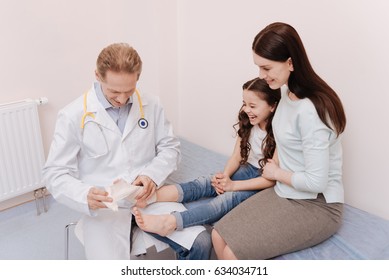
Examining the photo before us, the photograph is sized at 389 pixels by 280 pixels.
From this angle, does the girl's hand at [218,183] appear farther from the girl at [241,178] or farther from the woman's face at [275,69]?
the woman's face at [275,69]

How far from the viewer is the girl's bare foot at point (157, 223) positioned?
152cm

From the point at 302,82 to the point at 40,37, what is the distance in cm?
152

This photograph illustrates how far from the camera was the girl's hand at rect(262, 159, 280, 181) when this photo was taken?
1.62 meters

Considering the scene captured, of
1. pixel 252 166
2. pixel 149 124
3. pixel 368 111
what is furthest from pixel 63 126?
pixel 368 111

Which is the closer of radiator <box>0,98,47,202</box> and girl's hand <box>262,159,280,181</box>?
girl's hand <box>262,159,280,181</box>

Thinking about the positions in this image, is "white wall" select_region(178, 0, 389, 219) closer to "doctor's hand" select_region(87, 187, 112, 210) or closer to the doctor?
the doctor

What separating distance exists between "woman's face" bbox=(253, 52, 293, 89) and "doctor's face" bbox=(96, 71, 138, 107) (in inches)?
18.7

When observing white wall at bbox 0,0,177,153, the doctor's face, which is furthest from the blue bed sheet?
white wall at bbox 0,0,177,153

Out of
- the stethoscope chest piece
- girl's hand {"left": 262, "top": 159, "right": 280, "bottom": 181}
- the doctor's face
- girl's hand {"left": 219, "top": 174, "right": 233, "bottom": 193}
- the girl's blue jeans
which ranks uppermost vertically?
the doctor's face

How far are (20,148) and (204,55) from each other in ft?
3.93

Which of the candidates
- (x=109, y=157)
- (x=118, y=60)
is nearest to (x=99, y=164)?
(x=109, y=157)

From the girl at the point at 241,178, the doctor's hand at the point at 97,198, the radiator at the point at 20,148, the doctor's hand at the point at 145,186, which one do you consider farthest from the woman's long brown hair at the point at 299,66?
the radiator at the point at 20,148

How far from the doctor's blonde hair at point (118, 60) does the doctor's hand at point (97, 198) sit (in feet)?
1.42

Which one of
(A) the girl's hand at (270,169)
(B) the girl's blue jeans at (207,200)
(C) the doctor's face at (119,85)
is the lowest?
(B) the girl's blue jeans at (207,200)
